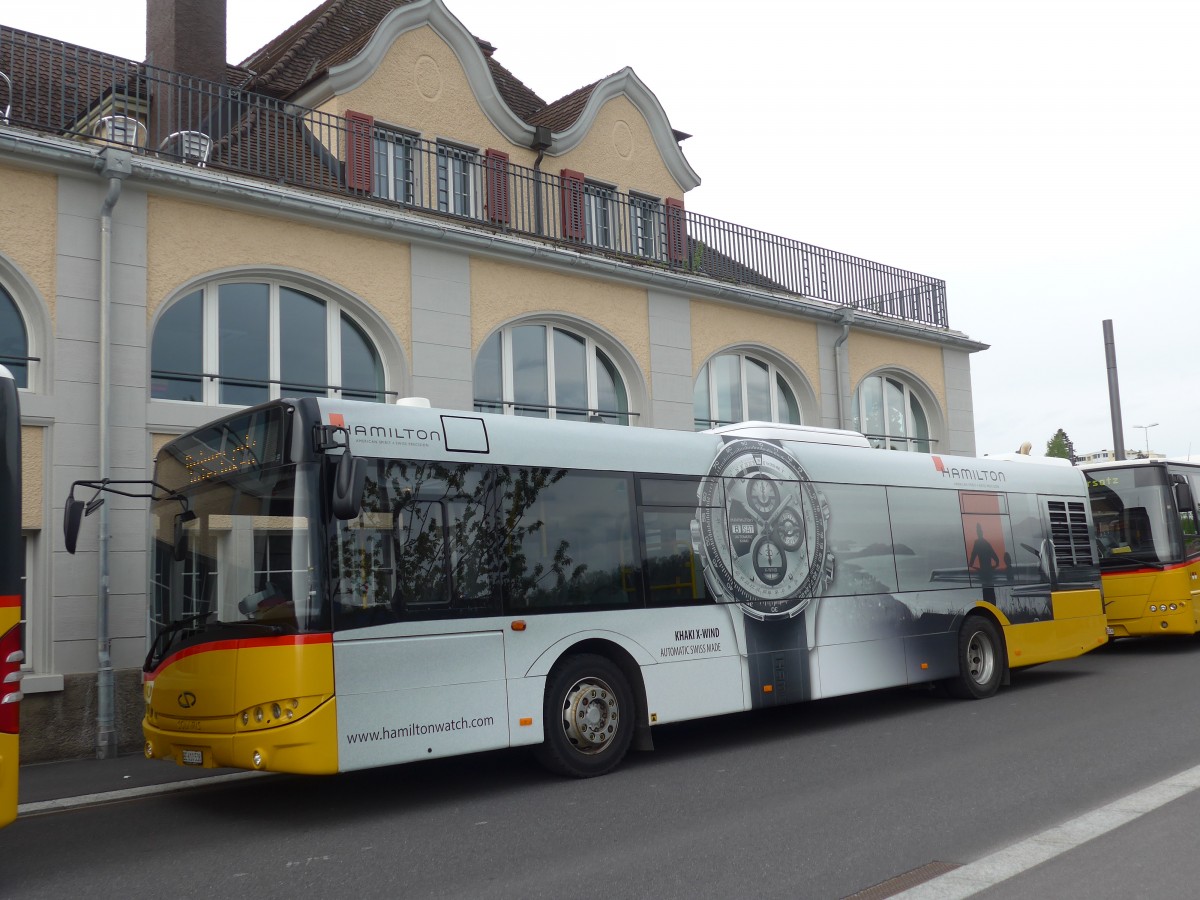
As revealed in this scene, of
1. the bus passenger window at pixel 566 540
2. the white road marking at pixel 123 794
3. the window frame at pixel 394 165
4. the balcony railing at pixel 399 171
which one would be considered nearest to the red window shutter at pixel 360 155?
the balcony railing at pixel 399 171

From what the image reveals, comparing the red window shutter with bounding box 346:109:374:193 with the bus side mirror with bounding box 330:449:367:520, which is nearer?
the bus side mirror with bounding box 330:449:367:520

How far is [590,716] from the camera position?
8633 millimetres

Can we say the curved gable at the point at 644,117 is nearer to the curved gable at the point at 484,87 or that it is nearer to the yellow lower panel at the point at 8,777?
the curved gable at the point at 484,87

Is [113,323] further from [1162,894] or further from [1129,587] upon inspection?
[1129,587]

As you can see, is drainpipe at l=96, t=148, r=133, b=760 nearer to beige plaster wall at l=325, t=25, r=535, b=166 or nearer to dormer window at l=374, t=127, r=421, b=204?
dormer window at l=374, t=127, r=421, b=204

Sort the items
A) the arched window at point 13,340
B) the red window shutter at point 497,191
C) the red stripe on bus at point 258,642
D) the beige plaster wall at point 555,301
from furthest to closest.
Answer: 1. the red window shutter at point 497,191
2. the beige plaster wall at point 555,301
3. the arched window at point 13,340
4. the red stripe on bus at point 258,642

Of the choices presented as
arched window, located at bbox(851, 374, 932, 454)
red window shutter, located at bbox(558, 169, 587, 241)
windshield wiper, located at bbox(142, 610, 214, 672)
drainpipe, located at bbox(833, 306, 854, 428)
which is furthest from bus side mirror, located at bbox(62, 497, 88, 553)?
arched window, located at bbox(851, 374, 932, 454)

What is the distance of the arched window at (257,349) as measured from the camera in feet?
40.4

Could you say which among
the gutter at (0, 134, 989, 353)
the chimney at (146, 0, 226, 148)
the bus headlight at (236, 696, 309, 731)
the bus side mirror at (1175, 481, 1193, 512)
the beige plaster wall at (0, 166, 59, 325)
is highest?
the chimney at (146, 0, 226, 148)

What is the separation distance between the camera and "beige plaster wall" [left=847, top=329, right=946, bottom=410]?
2058 centimetres

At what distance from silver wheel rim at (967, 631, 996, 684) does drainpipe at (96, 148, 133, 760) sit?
890 centimetres

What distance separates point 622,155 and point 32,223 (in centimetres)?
1134

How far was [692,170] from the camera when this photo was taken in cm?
2131

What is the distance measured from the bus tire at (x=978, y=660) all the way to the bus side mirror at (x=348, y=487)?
306 inches
